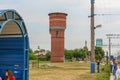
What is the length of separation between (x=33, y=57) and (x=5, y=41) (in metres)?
102

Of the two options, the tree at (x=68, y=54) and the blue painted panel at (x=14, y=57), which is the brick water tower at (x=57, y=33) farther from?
the blue painted panel at (x=14, y=57)

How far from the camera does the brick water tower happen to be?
8162 centimetres

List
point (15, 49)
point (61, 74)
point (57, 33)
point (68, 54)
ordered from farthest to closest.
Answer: point (68, 54) < point (57, 33) < point (61, 74) < point (15, 49)

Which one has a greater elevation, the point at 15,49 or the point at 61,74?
the point at 15,49

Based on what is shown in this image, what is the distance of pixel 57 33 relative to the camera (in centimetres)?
8319

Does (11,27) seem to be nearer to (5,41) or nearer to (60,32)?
(5,41)

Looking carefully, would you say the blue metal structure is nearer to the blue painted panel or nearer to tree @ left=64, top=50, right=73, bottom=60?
the blue painted panel

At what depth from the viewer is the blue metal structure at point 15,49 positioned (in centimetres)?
1912

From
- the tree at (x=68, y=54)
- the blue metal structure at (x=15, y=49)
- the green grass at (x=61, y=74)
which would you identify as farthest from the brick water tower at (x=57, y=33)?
the blue metal structure at (x=15, y=49)

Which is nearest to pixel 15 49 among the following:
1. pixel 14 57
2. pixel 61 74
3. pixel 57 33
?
pixel 14 57

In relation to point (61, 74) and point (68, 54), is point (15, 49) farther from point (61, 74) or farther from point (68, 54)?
point (68, 54)

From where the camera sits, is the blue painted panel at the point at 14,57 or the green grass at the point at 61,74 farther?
the green grass at the point at 61,74

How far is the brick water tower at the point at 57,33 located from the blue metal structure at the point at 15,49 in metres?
61.3

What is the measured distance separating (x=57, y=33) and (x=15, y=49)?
210 ft
